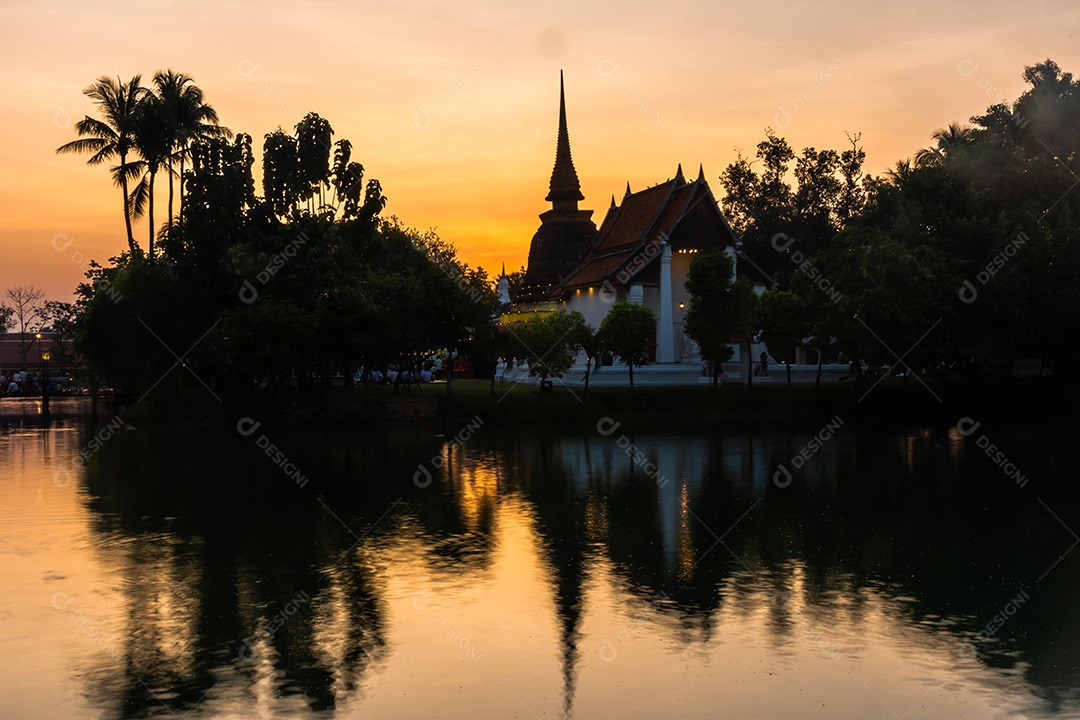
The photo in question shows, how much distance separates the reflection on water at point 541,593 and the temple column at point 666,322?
36.4m

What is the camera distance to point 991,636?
1436cm

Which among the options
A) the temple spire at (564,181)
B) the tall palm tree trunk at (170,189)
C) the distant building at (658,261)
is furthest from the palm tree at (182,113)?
the temple spire at (564,181)

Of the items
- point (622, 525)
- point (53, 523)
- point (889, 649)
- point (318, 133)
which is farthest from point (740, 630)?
point (318, 133)

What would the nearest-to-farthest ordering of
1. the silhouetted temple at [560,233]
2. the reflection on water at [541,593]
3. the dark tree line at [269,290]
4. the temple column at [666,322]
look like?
1. the reflection on water at [541,593]
2. the dark tree line at [269,290]
3. the temple column at [666,322]
4. the silhouetted temple at [560,233]

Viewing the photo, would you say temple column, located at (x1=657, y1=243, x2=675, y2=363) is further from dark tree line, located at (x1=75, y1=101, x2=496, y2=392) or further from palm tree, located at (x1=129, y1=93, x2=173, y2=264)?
palm tree, located at (x1=129, y1=93, x2=173, y2=264)

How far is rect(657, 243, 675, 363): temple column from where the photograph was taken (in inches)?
2709

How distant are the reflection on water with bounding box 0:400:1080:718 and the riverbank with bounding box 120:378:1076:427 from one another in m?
19.2

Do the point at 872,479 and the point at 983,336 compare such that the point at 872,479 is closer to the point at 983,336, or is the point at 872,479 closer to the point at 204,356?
the point at 983,336

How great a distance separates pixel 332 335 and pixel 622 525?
31.2 m

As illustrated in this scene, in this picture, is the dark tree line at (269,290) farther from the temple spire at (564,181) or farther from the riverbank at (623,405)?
the temple spire at (564,181)

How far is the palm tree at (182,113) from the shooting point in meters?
59.4

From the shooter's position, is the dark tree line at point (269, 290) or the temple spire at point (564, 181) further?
the temple spire at point (564, 181)

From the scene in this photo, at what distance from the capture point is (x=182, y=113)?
6006 centimetres

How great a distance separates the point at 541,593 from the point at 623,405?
39.2m
